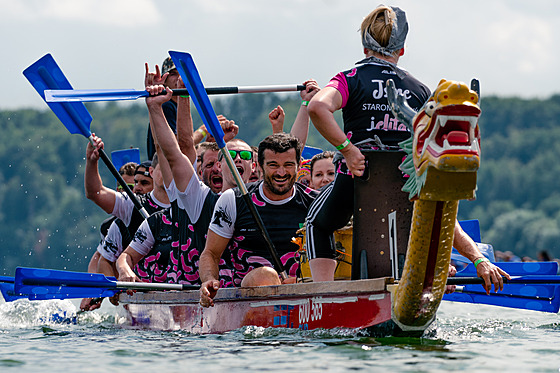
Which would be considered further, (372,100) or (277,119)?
(277,119)

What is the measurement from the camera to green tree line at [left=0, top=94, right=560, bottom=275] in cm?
8306

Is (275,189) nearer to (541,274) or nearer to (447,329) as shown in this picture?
(447,329)

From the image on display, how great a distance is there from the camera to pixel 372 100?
6.11 m

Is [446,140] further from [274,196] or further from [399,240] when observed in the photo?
[274,196]

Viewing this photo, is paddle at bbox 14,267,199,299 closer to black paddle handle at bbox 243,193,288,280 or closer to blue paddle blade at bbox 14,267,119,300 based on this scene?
blue paddle blade at bbox 14,267,119,300

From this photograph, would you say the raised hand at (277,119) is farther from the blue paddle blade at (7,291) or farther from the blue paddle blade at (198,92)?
the blue paddle blade at (7,291)

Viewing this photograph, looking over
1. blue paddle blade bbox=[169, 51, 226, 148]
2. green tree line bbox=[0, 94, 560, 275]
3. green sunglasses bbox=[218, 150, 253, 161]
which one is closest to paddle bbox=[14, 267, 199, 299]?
blue paddle blade bbox=[169, 51, 226, 148]

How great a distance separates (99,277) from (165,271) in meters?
1.23

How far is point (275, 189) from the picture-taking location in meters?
7.11

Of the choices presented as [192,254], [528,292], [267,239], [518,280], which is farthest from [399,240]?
[192,254]

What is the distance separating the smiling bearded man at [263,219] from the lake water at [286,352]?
1.87 feet

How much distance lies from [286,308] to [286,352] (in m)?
0.63

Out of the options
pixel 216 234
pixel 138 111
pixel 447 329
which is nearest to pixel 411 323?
pixel 447 329

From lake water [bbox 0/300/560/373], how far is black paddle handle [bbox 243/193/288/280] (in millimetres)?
650
